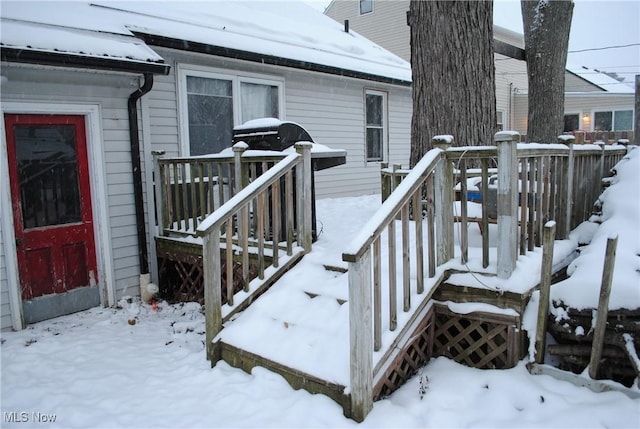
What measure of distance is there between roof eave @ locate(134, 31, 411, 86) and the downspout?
0.93m

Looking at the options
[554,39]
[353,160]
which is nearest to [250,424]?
[353,160]

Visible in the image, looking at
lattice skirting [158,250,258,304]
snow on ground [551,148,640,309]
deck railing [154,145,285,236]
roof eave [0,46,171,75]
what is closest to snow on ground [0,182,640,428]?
snow on ground [551,148,640,309]

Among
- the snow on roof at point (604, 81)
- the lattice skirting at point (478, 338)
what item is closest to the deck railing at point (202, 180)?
the lattice skirting at point (478, 338)

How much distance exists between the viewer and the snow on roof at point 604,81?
20833 millimetres

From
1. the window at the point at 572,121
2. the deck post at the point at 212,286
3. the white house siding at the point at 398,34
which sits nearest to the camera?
the deck post at the point at 212,286

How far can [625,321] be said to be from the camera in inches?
130

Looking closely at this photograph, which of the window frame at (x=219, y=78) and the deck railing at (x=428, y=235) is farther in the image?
the window frame at (x=219, y=78)

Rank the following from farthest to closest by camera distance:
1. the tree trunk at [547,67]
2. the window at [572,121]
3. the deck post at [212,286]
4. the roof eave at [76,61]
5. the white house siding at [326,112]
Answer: the window at [572,121], the tree trunk at [547,67], the white house siding at [326,112], the roof eave at [76,61], the deck post at [212,286]

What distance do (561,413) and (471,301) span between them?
979 millimetres

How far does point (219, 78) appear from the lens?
24.7ft

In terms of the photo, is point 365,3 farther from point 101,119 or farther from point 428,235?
point 428,235

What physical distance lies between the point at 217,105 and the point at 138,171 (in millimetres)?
2127

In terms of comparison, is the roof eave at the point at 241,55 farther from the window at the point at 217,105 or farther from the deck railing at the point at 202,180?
the deck railing at the point at 202,180

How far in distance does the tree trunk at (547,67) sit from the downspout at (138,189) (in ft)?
23.6
